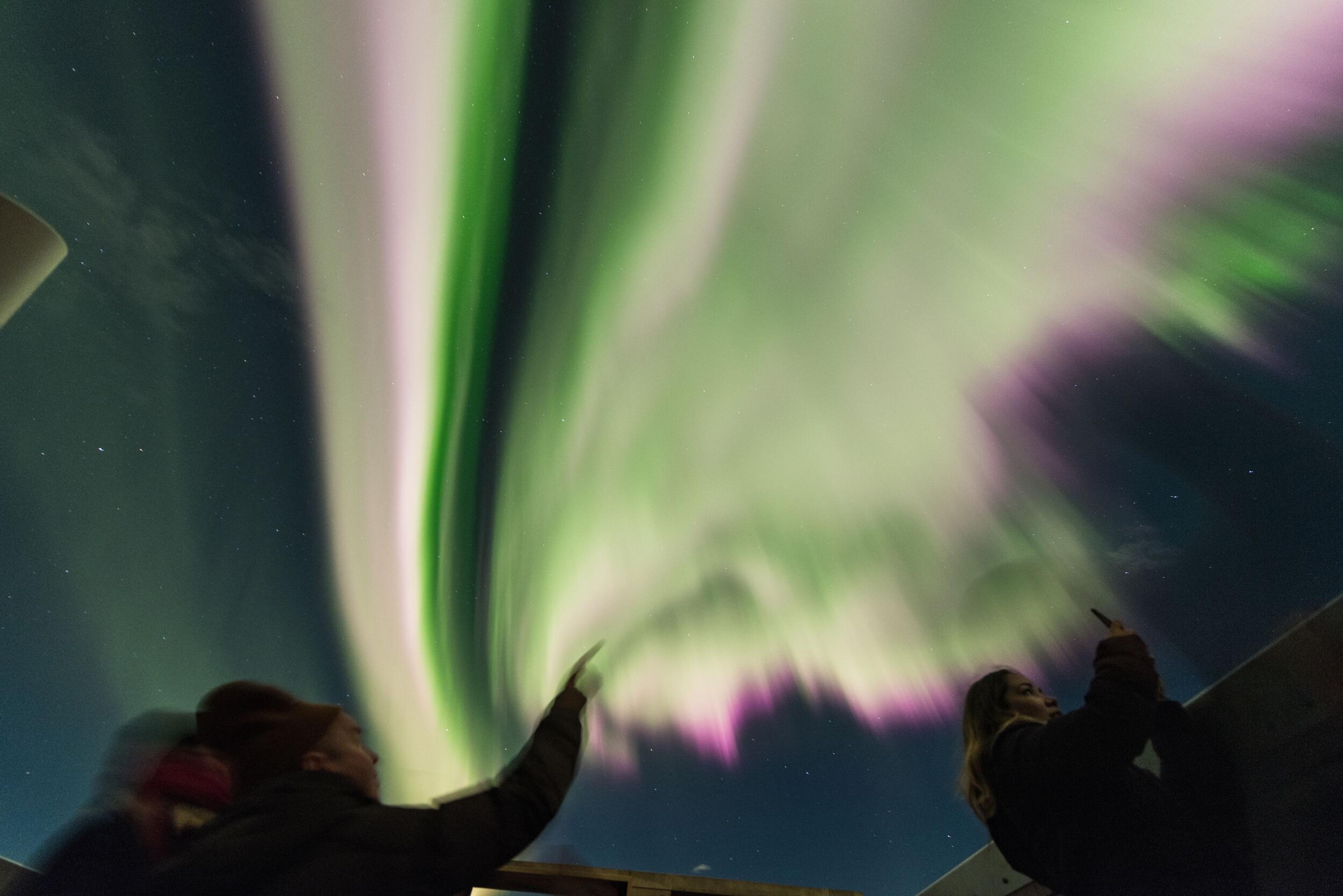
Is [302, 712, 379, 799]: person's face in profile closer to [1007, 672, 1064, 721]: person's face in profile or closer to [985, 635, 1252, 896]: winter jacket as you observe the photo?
[985, 635, 1252, 896]: winter jacket

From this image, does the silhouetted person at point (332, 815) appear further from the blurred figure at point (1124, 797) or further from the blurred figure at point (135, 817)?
the blurred figure at point (1124, 797)

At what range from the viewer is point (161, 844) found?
42.1 inches

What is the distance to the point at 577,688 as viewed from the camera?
1392mm

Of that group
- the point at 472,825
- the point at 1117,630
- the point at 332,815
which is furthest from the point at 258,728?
the point at 1117,630

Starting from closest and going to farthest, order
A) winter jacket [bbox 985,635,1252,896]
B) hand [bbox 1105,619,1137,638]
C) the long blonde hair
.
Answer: winter jacket [bbox 985,635,1252,896] < hand [bbox 1105,619,1137,638] < the long blonde hair

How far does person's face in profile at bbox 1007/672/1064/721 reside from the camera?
1601 mm

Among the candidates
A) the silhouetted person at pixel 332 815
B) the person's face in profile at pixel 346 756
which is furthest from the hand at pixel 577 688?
the person's face in profile at pixel 346 756

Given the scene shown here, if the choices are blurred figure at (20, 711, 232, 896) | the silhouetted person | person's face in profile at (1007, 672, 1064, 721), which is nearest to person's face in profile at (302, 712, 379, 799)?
the silhouetted person

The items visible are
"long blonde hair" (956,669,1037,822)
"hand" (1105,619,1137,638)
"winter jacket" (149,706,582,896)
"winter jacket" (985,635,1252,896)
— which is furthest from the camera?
"long blonde hair" (956,669,1037,822)

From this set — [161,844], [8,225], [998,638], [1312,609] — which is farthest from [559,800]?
[998,638]

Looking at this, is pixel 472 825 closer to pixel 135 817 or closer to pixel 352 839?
pixel 352 839

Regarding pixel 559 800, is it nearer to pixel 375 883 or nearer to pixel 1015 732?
pixel 375 883

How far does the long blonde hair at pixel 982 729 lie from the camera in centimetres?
156

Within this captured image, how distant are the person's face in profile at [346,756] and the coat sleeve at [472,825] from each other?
151mm
